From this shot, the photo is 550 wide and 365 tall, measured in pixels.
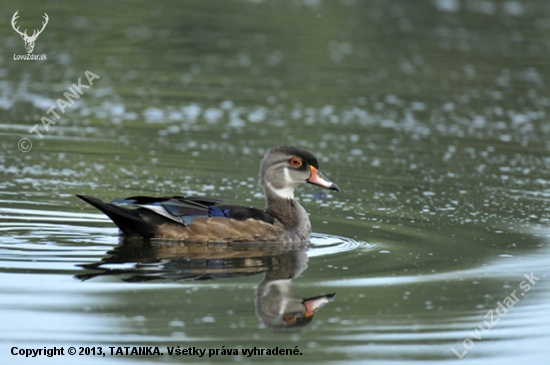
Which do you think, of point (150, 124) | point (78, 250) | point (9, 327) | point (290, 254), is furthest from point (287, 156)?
A: point (150, 124)

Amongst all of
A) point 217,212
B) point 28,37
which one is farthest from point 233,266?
point 28,37

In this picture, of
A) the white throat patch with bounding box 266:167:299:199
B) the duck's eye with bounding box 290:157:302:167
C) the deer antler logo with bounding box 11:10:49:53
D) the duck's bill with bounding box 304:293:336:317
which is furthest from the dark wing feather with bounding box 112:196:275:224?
the deer antler logo with bounding box 11:10:49:53

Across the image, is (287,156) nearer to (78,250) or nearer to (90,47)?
(78,250)

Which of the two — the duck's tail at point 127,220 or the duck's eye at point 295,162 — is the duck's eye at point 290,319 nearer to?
the duck's tail at point 127,220

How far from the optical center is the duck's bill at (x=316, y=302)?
857cm

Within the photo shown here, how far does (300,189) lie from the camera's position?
14.4 m

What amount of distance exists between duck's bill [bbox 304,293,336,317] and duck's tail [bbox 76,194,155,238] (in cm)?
260

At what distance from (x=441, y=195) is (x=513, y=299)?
440cm

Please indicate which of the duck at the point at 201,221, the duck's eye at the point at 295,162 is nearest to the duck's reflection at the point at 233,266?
the duck at the point at 201,221

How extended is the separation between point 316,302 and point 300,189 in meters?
5.70

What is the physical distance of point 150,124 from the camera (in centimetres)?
1692

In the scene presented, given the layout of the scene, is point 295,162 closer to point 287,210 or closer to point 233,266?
point 287,210

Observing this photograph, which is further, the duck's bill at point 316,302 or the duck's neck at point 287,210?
the duck's neck at point 287,210

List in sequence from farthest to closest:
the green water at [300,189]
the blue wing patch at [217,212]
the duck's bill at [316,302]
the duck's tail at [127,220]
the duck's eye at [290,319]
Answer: the blue wing patch at [217,212], the duck's tail at [127,220], the duck's bill at [316,302], the duck's eye at [290,319], the green water at [300,189]
